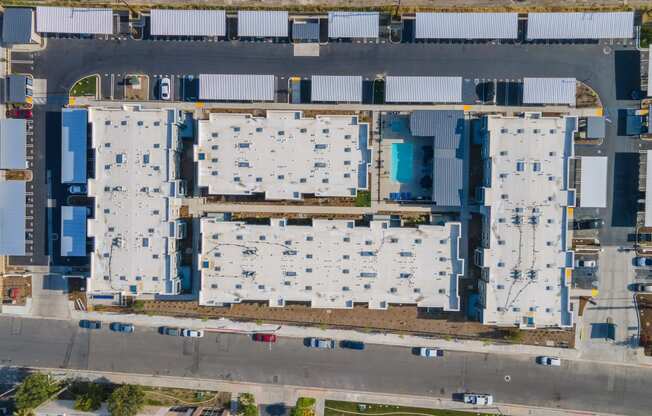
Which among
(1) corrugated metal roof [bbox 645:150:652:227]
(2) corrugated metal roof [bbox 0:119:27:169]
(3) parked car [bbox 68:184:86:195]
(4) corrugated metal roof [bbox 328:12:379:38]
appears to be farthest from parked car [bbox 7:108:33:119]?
(1) corrugated metal roof [bbox 645:150:652:227]

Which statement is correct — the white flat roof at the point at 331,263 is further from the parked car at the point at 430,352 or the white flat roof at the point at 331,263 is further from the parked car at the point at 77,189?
the parked car at the point at 77,189

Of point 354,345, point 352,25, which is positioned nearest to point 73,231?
point 354,345

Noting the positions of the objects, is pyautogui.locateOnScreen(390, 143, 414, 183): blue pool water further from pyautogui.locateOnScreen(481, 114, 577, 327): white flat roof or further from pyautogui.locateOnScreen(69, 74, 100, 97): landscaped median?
pyautogui.locateOnScreen(69, 74, 100, 97): landscaped median

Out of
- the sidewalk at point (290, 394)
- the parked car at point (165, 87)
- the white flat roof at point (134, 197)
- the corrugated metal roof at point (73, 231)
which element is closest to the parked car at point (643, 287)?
the sidewalk at point (290, 394)

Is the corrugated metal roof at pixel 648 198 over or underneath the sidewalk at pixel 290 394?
over

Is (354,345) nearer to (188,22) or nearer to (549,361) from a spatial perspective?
(549,361)

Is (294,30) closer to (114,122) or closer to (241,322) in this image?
(114,122)
